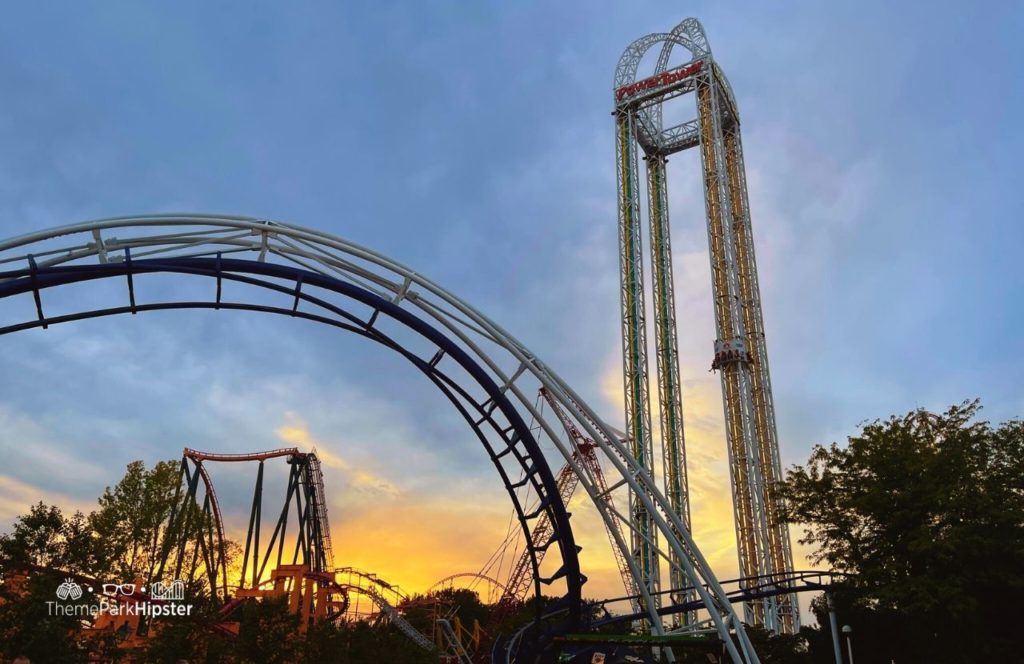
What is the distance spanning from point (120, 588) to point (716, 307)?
112 feet

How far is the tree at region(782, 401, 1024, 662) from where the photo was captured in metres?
21.2

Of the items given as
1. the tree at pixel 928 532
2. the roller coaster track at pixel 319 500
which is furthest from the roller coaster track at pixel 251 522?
the tree at pixel 928 532

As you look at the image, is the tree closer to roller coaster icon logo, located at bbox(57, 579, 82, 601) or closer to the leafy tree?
roller coaster icon logo, located at bbox(57, 579, 82, 601)

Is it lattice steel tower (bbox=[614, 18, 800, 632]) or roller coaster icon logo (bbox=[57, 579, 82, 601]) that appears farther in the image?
lattice steel tower (bbox=[614, 18, 800, 632])

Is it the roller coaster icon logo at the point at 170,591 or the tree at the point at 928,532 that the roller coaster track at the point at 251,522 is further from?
the tree at the point at 928,532

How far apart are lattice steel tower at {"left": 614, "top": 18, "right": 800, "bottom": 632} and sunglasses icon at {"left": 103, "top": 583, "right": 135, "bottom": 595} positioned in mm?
24483

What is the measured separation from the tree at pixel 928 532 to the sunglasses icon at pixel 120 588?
23.2m

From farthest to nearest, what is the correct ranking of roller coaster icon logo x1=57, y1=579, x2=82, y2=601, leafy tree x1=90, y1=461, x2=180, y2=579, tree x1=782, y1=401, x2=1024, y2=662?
leafy tree x1=90, y1=461, x2=180, y2=579 < tree x1=782, y1=401, x2=1024, y2=662 < roller coaster icon logo x1=57, y1=579, x2=82, y2=601

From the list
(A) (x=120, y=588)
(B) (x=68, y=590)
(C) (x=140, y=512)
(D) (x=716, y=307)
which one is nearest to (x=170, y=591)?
(A) (x=120, y=588)

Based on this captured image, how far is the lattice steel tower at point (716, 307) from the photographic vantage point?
135ft

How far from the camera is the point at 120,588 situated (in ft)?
82.1

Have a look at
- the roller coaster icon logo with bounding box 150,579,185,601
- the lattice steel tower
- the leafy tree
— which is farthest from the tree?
the leafy tree

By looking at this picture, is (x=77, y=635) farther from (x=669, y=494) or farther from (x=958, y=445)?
(x=669, y=494)

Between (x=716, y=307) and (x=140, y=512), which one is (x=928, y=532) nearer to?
(x=716, y=307)
